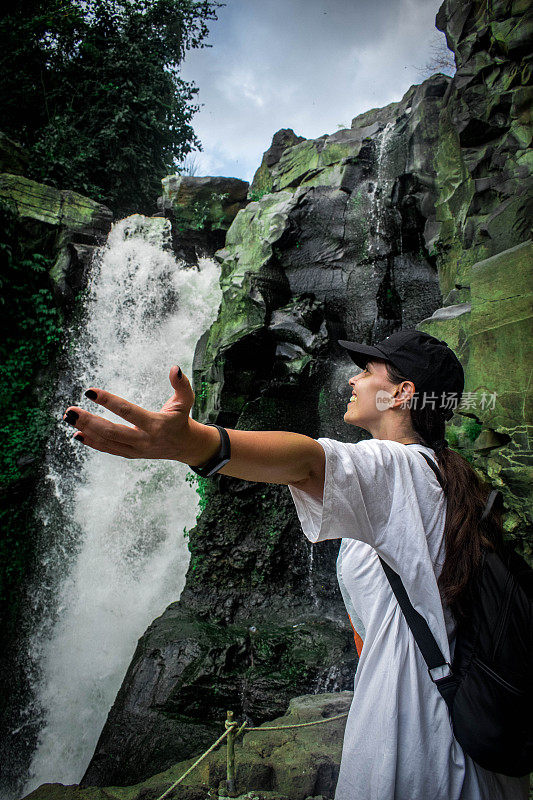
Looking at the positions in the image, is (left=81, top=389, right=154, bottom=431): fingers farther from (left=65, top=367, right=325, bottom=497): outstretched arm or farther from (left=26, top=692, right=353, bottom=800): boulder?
(left=26, top=692, right=353, bottom=800): boulder

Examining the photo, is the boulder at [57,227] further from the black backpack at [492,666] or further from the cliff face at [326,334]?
the black backpack at [492,666]

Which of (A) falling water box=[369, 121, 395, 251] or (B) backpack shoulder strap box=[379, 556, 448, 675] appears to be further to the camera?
(A) falling water box=[369, 121, 395, 251]

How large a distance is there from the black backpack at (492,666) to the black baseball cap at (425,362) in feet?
1.32

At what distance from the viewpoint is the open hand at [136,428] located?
954 mm

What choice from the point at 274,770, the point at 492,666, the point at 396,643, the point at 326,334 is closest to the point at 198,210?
the point at 326,334

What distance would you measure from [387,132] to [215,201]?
14.5 ft

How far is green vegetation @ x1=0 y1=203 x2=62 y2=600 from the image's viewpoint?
7.96 m

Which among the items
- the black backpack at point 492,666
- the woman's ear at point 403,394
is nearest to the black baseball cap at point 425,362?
the woman's ear at point 403,394

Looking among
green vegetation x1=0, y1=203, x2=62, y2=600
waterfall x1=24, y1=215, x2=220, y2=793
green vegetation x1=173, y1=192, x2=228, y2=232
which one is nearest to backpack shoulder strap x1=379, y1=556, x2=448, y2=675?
waterfall x1=24, y1=215, x2=220, y2=793

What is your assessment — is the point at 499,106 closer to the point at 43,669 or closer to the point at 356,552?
the point at 356,552

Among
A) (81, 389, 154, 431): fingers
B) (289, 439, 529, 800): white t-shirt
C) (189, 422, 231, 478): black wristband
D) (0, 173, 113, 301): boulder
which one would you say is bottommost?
(289, 439, 529, 800): white t-shirt

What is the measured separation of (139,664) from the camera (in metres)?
5.45

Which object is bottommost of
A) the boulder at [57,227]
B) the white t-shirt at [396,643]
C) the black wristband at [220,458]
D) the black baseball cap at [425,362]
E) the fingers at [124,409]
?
the white t-shirt at [396,643]

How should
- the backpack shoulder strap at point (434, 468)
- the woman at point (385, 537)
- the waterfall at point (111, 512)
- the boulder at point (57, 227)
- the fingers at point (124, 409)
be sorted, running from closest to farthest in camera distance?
the fingers at point (124, 409) → the woman at point (385, 537) → the backpack shoulder strap at point (434, 468) → the waterfall at point (111, 512) → the boulder at point (57, 227)
